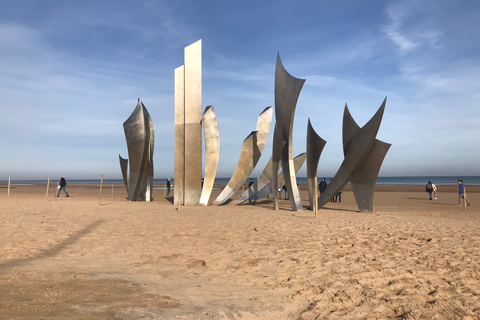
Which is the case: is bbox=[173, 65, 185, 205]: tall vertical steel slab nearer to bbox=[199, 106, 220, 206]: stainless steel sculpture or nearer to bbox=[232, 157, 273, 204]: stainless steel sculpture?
bbox=[199, 106, 220, 206]: stainless steel sculpture

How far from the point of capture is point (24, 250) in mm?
5957

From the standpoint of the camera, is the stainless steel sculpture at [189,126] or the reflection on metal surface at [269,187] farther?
the reflection on metal surface at [269,187]

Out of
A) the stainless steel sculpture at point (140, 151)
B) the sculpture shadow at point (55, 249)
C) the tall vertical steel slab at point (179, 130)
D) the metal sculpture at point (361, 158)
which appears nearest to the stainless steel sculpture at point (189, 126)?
the tall vertical steel slab at point (179, 130)

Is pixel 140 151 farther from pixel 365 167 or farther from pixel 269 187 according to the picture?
pixel 365 167

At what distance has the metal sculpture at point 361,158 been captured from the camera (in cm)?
1156

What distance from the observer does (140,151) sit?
1540cm

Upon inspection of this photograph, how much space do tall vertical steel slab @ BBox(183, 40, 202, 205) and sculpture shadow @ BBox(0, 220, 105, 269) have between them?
6193 mm

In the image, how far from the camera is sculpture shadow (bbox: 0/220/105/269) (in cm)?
511

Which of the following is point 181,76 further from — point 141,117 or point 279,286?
point 279,286

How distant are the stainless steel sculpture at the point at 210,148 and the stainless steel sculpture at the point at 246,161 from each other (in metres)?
0.69

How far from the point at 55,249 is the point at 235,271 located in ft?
10.9

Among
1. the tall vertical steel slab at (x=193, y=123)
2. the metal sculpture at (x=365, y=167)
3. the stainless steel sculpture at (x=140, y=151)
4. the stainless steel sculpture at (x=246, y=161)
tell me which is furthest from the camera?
the stainless steel sculpture at (x=140, y=151)

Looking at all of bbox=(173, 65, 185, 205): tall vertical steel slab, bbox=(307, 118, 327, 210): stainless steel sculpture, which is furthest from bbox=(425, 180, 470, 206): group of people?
bbox=(173, 65, 185, 205): tall vertical steel slab

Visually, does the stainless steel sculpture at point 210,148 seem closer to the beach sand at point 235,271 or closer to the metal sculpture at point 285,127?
the metal sculpture at point 285,127
